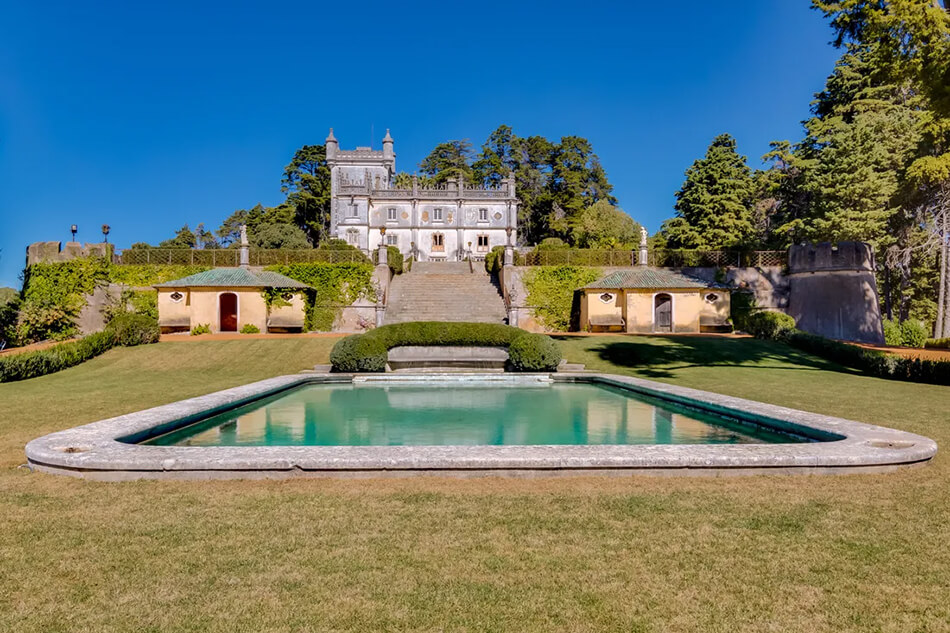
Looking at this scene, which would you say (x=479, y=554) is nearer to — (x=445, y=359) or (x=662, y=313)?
(x=445, y=359)

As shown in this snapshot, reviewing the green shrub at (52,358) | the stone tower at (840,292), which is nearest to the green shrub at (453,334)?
the green shrub at (52,358)

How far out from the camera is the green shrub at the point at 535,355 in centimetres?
1677


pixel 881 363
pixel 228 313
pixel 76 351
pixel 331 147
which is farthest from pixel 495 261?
pixel 331 147

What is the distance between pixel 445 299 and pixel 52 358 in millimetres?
17176

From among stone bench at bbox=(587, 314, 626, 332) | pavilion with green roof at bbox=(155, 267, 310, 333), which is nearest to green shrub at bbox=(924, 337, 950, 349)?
stone bench at bbox=(587, 314, 626, 332)

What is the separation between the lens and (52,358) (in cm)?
1695

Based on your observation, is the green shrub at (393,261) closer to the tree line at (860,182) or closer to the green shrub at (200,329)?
the green shrub at (200,329)

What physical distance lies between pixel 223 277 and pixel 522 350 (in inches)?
684

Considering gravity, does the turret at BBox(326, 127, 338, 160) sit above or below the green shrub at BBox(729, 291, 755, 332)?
above

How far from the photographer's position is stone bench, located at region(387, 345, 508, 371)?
1784 cm

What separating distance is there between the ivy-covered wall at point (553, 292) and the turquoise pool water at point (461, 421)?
16.4 metres

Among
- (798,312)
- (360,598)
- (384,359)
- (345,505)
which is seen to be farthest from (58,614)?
(798,312)

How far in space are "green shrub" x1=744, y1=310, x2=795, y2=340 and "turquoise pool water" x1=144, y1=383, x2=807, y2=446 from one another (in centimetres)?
1274

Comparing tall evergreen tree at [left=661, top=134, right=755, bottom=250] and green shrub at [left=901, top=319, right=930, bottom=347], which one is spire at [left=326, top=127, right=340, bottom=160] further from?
green shrub at [left=901, top=319, right=930, bottom=347]
